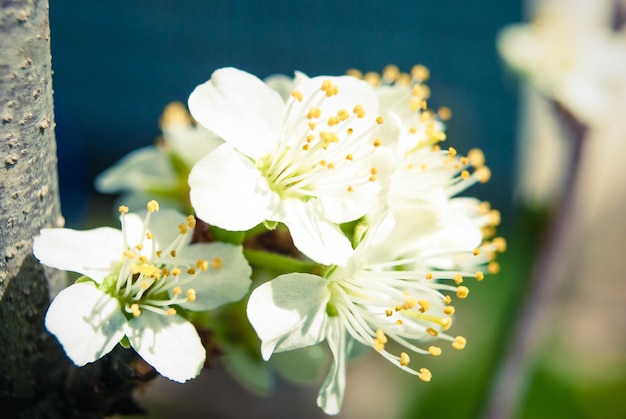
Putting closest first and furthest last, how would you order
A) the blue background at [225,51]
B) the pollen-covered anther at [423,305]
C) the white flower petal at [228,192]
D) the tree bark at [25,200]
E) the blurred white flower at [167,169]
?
1. the tree bark at [25,200]
2. the white flower petal at [228,192]
3. the pollen-covered anther at [423,305]
4. the blurred white flower at [167,169]
5. the blue background at [225,51]

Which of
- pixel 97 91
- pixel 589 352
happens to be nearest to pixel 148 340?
pixel 589 352

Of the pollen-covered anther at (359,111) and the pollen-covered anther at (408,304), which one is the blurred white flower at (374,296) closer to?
the pollen-covered anther at (408,304)

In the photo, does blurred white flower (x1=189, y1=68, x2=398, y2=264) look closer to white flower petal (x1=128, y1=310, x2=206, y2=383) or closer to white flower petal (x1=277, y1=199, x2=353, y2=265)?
white flower petal (x1=277, y1=199, x2=353, y2=265)

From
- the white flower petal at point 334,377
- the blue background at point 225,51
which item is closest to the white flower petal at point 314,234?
the white flower petal at point 334,377

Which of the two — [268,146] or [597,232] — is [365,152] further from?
[597,232]

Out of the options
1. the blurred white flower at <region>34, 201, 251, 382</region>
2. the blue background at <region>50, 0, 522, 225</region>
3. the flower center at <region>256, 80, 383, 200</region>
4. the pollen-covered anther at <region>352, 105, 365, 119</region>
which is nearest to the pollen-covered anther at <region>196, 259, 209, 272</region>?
the blurred white flower at <region>34, 201, 251, 382</region>

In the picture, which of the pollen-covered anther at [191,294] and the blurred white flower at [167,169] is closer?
the pollen-covered anther at [191,294]

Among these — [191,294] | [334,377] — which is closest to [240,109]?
[191,294]
